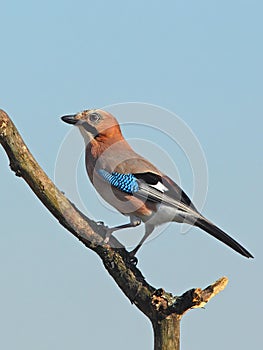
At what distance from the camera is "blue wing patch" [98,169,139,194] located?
397 inches

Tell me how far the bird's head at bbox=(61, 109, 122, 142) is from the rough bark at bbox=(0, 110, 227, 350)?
2.14 metres

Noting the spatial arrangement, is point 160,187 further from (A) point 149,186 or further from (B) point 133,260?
(B) point 133,260

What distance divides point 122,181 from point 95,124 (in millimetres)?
992

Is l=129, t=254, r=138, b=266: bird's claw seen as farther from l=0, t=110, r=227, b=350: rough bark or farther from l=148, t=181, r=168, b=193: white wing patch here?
l=148, t=181, r=168, b=193: white wing patch

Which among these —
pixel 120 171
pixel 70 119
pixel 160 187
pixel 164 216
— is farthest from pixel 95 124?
pixel 164 216

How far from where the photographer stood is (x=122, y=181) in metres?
10.1

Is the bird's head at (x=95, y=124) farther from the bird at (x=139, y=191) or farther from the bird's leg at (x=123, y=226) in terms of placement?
the bird's leg at (x=123, y=226)

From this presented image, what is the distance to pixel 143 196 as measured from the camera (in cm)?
1020

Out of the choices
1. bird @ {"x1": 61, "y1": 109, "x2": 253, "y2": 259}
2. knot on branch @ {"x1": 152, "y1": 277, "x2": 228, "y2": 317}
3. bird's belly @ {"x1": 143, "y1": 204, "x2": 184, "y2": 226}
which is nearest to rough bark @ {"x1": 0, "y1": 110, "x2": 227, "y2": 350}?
knot on branch @ {"x1": 152, "y1": 277, "x2": 228, "y2": 317}

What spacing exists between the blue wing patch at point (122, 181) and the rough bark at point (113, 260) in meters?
1.30

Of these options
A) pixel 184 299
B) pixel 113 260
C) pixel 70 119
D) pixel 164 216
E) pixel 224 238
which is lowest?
pixel 184 299

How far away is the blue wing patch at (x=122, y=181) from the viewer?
10.1 m

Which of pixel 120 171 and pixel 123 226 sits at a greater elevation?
pixel 120 171

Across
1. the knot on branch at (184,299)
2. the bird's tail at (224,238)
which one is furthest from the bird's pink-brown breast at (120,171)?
the knot on branch at (184,299)
